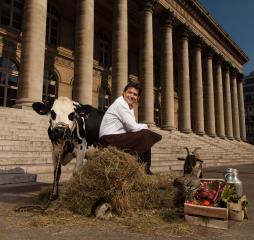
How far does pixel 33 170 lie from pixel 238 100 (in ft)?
150

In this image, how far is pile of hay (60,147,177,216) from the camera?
438 centimetres

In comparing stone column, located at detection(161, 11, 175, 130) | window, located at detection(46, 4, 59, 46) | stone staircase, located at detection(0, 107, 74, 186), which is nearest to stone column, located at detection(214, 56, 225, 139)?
stone column, located at detection(161, 11, 175, 130)

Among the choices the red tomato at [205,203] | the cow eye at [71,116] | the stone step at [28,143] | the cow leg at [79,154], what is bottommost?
the red tomato at [205,203]

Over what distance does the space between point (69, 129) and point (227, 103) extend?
42.8 m

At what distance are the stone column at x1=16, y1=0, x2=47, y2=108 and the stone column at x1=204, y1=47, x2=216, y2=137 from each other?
2556 cm

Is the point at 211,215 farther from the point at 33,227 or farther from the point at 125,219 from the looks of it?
the point at 33,227

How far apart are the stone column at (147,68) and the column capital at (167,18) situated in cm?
322

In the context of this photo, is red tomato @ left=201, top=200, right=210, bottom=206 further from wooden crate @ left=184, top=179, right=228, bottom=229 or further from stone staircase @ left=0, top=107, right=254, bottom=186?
stone staircase @ left=0, top=107, right=254, bottom=186

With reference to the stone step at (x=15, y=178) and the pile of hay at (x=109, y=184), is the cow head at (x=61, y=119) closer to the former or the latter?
the pile of hay at (x=109, y=184)

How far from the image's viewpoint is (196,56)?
1399 inches

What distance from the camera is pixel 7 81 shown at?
23047 millimetres

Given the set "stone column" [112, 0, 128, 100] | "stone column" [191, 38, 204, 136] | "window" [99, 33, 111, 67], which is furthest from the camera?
"stone column" [191, 38, 204, 136]

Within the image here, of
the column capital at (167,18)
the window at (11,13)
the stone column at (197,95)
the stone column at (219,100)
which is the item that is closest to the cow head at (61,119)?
the window at (11,13)

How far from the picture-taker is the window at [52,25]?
A: 2702cm
